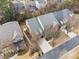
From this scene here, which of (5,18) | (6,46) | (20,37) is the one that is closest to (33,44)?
(20,37)

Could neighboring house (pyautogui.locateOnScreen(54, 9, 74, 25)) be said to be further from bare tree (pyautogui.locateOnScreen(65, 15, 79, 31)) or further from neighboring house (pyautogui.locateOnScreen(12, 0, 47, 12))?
neighboring house (pyautogui.locateOnScreen(12, 0, 47, 12))

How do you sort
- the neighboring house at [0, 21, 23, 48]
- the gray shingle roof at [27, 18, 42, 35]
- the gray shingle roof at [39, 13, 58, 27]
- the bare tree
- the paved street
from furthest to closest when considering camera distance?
the bare tree → the gray shingle roof at [39, 13, 58, 27] → the gray shingle roof at [27, 18, 42, 35] → the neighboring house at [0, 21, 23, 48] → the paved street

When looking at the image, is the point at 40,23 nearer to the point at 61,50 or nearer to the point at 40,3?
the point at 40,3

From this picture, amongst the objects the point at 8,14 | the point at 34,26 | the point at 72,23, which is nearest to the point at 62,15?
the point at 72,23

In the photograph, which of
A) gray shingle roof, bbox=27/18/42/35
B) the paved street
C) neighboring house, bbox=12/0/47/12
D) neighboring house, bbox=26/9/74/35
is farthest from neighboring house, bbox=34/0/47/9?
the paved street

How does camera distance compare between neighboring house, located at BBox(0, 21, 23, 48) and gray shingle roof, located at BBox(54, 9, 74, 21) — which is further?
gray shingle roof, located at BBox(54, 9, 74, 21)

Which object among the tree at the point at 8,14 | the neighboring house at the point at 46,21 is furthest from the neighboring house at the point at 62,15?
the tree at the point at 8,14

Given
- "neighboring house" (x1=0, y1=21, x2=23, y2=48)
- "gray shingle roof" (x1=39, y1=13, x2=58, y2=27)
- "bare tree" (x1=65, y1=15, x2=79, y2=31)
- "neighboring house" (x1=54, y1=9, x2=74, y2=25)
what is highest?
"neighboring house" (x1=0, y1=21, x2=23, y2=48)
